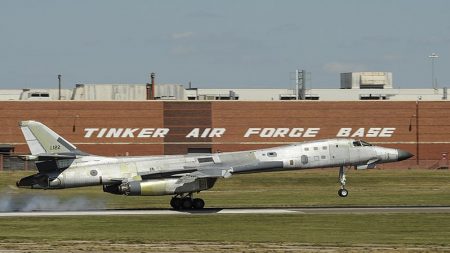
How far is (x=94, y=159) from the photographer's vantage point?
5541 cm

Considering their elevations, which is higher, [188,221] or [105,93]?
[105,93]

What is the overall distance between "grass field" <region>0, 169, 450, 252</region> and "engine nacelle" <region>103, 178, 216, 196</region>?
111 inches

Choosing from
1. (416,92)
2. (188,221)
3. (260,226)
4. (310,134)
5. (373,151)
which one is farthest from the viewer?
(416,92)

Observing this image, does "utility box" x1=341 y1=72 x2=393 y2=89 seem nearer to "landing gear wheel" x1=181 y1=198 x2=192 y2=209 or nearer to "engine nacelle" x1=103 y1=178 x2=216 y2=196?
"landing gear wheel" x1=181 y1=198 x2=192 y2=209

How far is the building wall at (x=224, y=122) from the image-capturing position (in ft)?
364

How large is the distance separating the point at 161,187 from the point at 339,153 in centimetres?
1135

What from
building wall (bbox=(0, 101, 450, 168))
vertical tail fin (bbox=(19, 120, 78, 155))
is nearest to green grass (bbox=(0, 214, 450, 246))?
vertical tail fin (bbox=(19, 120, 78, 155))

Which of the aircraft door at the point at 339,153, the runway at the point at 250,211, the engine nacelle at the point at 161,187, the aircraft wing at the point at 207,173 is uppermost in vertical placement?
the aircraft door at the point at 339,153

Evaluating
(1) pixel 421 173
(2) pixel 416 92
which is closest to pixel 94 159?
(1) pixel 421 173

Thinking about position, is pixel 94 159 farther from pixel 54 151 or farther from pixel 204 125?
pixel 204 125

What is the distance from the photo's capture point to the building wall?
111062 millimetres

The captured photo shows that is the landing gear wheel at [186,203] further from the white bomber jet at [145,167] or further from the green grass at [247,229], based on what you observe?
the green grass at [247,229]

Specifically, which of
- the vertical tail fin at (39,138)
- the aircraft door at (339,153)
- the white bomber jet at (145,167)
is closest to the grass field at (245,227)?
the aircraft door at (339,153)

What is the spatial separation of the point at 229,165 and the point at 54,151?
9.50 meters
